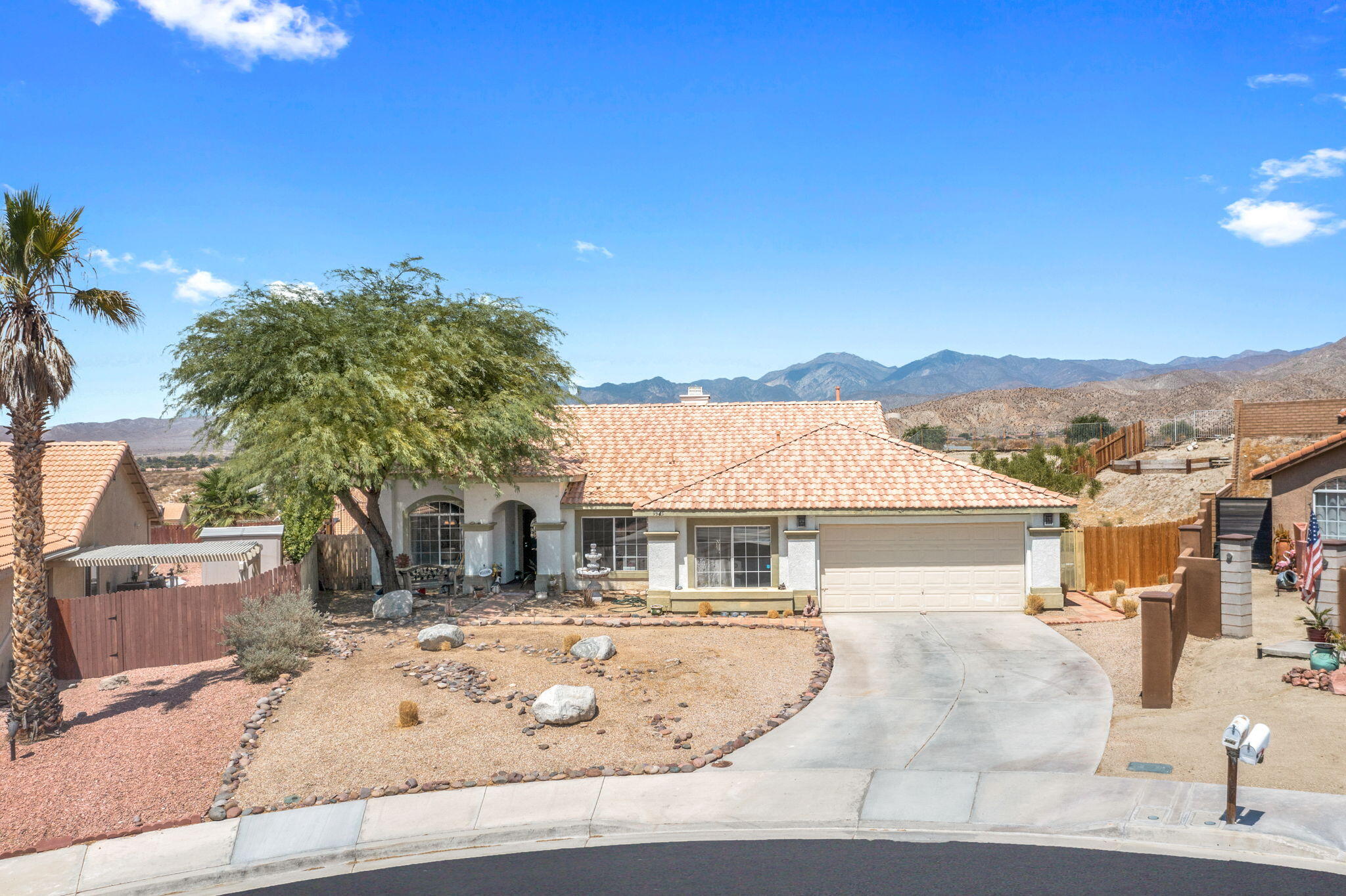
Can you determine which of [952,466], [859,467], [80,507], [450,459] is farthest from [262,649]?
[952,466]

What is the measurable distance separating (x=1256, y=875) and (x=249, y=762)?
38.3ft

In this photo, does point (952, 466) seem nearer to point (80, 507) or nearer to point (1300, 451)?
point (1300, 451)

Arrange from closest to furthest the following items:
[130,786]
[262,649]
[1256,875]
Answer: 1. [1256,875]
2. [130,786]
3. [262,649]

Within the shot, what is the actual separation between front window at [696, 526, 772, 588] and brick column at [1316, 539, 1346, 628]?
36.1ft

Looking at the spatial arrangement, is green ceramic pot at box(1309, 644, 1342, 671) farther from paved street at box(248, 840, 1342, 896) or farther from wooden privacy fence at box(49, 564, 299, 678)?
wooden privacy fence at box(49, 564, 299, 678)

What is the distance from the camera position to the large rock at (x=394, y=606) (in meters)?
21.5

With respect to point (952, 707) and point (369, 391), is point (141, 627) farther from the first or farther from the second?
point (952, 707)

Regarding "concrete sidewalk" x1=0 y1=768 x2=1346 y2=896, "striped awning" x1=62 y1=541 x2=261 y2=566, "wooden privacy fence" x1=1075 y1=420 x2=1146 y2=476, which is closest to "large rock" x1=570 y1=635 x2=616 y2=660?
"concrete sidewalk" x1=0 y1=768 x2=1346 y2=896

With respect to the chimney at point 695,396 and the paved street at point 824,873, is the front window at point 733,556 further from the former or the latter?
the paved street at point 824,873

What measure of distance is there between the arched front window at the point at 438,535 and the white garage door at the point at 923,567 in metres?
10.8

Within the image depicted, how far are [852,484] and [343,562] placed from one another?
15.4m

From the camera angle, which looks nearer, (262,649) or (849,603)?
(262,649)

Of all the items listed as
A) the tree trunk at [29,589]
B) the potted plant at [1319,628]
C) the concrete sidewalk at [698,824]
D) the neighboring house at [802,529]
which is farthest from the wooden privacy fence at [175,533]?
the potted plant at [1319,628]

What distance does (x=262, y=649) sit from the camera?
1627 centimetres
